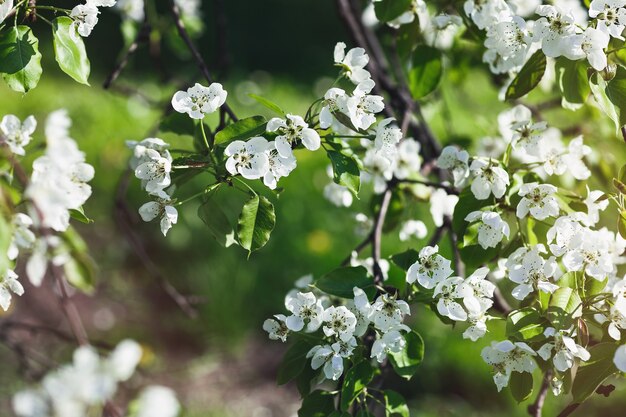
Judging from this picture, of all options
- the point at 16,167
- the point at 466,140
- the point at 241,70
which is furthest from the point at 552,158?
the point at 241,70

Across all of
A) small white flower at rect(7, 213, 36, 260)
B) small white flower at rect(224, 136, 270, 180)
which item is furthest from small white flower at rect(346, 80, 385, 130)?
small white flower at rect(7, 213, 36, 260)

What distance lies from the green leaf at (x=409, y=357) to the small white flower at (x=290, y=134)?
0.31m

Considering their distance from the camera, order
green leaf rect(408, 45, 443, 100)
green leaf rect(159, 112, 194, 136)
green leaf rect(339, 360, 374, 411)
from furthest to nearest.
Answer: green leaf rect(408, 45, 443, 100) < green leaf rect(159, 112, 194, 136) < green leaf rect(339, 360, 374, 411)

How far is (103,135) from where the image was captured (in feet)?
12.2

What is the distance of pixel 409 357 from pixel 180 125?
1.69 feet

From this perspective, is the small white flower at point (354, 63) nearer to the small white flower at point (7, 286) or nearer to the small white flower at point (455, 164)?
the small white flower at point (455, 164)

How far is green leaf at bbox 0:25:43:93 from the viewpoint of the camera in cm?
94

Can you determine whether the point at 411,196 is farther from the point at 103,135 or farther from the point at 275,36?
the point at 275,36

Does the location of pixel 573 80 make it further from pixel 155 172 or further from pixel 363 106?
pixel 155 172

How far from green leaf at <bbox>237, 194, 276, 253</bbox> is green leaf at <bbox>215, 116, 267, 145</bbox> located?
9 cm

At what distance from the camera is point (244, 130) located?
0.93 metres

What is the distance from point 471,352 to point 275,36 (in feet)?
14.4

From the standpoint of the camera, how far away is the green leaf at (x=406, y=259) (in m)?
1.08

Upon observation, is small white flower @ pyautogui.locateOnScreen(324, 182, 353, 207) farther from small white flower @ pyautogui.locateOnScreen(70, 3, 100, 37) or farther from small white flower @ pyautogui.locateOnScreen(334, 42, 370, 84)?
small white flower @ pyautogui.locateOnScreen(70, 3, 100, 37)
